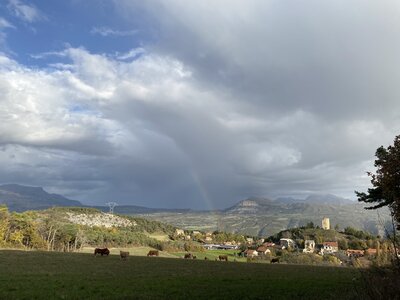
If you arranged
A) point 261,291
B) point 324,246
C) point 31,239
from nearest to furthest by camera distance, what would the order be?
1. point 261,291
2. point 31,239
3. point 324,246

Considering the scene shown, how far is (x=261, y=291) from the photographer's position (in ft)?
77.3

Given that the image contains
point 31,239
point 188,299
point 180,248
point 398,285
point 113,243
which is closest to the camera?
point 398,285

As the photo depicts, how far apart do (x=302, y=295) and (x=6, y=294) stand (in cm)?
1631

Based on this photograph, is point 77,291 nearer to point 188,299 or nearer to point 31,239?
point 188,299

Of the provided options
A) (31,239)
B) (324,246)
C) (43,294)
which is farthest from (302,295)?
(324,246)

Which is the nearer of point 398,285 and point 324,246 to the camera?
point 398,285

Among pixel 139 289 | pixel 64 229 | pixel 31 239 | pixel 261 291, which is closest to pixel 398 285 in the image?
pixel 261 291

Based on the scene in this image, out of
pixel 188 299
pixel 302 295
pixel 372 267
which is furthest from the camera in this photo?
pixel 302 295

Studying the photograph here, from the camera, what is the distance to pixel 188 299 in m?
20.0

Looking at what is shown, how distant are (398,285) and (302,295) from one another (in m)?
14.9

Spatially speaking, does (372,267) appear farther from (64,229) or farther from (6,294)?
(64,229)

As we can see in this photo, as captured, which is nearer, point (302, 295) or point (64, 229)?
point (302, 295)

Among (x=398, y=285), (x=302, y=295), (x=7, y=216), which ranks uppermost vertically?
(x=7, y=216)

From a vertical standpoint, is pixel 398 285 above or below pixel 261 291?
above
